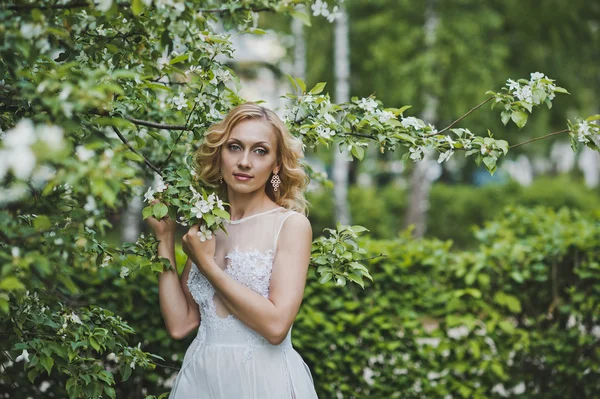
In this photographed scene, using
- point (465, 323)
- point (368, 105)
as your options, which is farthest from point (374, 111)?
point (465, 323)

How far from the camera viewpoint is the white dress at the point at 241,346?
248cm

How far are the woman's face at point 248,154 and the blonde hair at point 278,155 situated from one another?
1.1 inches

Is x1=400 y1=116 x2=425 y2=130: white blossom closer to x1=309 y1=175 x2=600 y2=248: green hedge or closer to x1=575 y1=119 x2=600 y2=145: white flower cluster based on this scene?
x1=575 y1=119 x2=600 y2=145: white flower cluster

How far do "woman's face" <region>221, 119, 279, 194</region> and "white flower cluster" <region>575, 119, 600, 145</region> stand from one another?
123 centimetres

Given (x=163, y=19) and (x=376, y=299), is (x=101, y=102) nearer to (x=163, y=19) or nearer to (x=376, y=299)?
(x=163, y=19)

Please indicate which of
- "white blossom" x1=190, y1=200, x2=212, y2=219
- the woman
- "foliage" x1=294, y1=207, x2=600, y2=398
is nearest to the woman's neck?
the woman

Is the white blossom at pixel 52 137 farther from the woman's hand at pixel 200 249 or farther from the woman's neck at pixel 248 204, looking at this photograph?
the woman's neck at pixel 248 204

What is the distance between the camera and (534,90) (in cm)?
268

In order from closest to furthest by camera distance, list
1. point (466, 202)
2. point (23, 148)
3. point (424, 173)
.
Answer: point (23, 148)
point (424, 173)
point (466, 202)

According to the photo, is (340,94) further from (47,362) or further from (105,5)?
(105,5)

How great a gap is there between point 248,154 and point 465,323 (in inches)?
88.8

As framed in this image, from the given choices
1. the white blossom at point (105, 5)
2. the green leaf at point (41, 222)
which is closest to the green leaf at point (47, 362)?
the green leaf at point (41, 222)

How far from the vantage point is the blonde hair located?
2592mm

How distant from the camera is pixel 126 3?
2.08m
